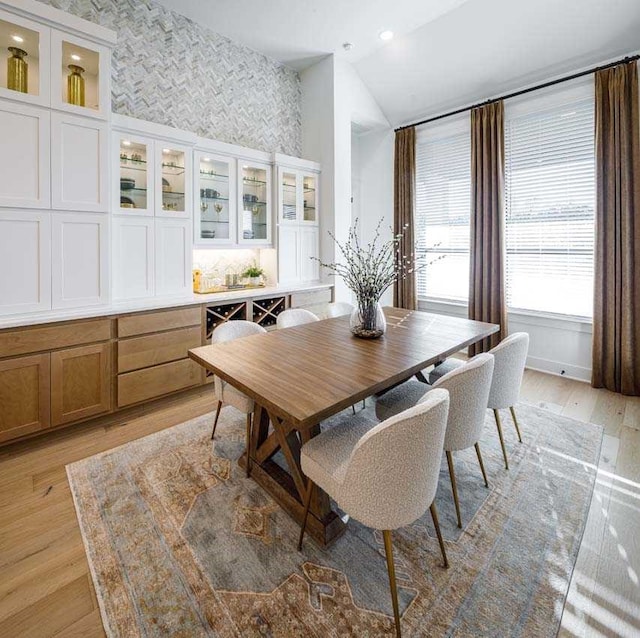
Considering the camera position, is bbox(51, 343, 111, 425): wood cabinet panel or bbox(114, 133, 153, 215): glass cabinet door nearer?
bbox(51, 343, 111, 425): wood cabinet panel

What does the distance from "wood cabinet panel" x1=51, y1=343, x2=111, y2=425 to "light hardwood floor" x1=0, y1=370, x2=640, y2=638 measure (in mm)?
194

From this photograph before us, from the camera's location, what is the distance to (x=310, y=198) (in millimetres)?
4637

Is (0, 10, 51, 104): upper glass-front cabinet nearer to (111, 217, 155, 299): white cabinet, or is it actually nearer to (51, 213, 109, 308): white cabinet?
(51, 213, 109, 308): white cabinet

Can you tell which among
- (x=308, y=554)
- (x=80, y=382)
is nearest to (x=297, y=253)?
(x=80, y=382)

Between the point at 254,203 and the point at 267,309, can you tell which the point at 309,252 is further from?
the point at 267,309

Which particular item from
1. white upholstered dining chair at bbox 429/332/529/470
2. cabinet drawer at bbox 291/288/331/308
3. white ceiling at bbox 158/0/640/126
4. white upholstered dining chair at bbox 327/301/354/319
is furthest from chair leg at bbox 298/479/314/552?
white ceiling at bbox 158/0/640/126

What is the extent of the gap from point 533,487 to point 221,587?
176cm

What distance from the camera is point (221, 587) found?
1.49 metres

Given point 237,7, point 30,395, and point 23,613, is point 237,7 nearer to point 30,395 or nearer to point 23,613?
point 30,395

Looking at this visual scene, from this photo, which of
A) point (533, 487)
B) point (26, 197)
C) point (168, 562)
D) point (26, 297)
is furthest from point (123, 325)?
point (533, 487)

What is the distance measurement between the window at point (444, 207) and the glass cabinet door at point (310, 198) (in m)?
1.48

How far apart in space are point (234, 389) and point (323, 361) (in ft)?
2.34

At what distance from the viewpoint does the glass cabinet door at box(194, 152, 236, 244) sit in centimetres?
363

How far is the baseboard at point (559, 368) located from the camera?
3828 millimetres
